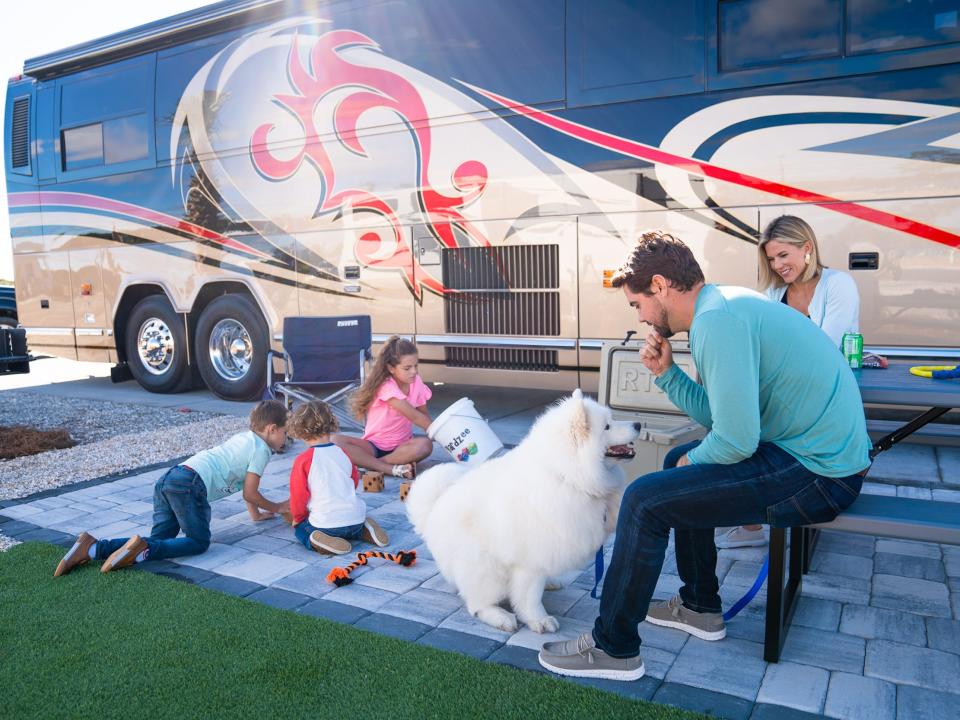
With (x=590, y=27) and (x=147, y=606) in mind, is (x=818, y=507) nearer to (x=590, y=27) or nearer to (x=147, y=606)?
(x=147, y=606)

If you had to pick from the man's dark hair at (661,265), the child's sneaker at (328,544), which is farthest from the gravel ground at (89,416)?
the man's dark hair at (661,265)

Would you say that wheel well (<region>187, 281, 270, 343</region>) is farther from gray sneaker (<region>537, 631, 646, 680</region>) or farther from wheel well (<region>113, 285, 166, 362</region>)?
gray sneaker (<region>537, 631, 646, 680</region>)

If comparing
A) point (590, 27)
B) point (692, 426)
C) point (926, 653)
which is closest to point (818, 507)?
point (926, 653)

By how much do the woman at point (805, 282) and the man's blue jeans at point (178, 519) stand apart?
9.43 feet

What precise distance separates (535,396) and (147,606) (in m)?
6.32

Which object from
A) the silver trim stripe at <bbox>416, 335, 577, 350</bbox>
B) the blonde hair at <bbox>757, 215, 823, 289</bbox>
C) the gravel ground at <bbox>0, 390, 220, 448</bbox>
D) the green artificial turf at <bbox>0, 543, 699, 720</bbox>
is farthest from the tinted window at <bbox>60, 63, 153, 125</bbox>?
the blonde hair at <bbox>757, 215, 823, 289</bbox>

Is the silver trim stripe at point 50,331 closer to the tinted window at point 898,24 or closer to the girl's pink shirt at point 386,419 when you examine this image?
the girl's pink shirt at point 386,419

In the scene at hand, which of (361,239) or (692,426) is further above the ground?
(361,239)

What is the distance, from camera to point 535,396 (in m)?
9.32

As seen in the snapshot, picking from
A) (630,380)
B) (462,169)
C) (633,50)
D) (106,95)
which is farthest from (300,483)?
(106,95)

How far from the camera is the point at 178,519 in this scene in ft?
13.5

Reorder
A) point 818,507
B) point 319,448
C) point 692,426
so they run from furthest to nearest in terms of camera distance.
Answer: point 692,426 → point 319,448 → point 818,507

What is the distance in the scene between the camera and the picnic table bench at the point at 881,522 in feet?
8.68

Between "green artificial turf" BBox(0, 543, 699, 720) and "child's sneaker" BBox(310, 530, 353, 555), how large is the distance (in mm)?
645
